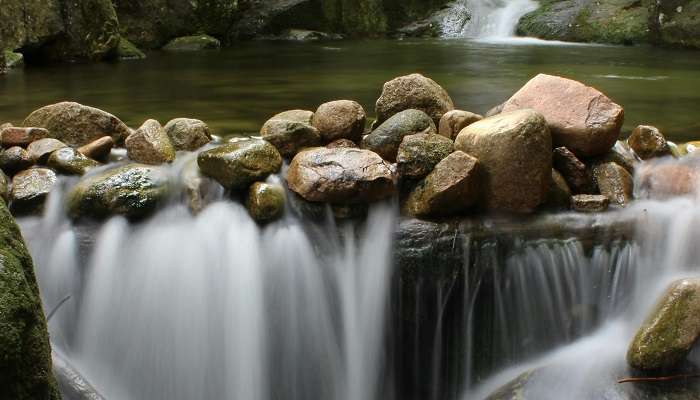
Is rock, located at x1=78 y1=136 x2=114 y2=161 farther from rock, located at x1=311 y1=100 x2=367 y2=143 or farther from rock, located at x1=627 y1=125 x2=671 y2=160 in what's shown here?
rock, located at x1=627 y1=125 x2=671 y2=160

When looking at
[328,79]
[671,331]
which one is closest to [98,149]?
[671,331]

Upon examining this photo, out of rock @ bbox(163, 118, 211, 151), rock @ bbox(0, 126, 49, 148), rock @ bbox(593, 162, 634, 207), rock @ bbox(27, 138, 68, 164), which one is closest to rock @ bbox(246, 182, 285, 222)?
rock @ bbox(163, 118, 211, 151)

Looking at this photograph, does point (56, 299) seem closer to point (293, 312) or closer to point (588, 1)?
point (293, 312)

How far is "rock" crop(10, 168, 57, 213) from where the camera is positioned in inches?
154

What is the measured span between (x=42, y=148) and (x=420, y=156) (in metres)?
2.17

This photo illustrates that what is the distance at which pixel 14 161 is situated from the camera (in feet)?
13.6

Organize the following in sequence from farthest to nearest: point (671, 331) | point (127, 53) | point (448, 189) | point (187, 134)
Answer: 1. point (127, 53)
2. point (187, 134)
3. point (448, 189)
4. point (671, 331)

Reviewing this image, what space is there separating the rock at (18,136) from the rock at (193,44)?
1224cm

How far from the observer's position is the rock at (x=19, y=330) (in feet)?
6.64

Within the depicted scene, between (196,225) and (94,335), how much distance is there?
75cm

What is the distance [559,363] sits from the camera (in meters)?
3.64

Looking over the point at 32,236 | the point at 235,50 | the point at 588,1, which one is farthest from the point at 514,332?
the point at 588,1

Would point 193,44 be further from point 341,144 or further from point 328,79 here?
point 341,144

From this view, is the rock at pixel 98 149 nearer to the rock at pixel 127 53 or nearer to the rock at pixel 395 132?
the rock at pixel 395 132
